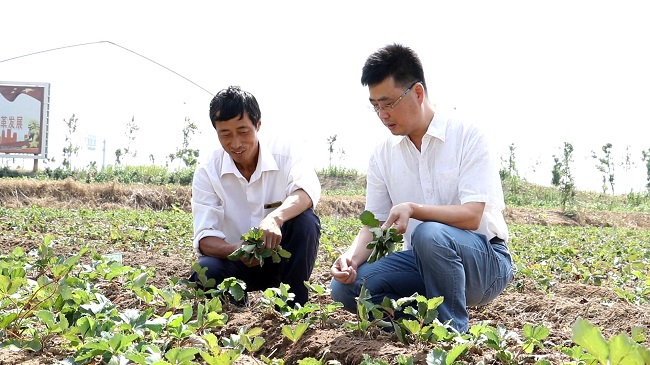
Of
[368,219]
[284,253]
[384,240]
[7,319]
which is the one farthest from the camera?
[284,253]

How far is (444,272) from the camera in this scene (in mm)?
2477

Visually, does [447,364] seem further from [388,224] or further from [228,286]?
[228,286]

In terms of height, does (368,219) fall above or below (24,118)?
below

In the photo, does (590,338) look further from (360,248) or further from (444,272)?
(360,248)

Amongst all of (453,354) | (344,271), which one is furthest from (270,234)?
(453,354)

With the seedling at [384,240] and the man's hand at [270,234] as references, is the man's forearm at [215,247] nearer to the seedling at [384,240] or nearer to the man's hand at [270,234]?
the man's hand at [270,234]

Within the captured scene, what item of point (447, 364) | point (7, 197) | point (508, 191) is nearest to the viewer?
point (447, 364)

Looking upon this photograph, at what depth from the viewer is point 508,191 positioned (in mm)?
26469

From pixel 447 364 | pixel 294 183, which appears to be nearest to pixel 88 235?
pixel 294 183

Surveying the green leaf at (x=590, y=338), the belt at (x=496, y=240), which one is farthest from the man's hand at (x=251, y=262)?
the green leaf at (x=590, y=338)

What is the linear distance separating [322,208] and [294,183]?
47.4ft

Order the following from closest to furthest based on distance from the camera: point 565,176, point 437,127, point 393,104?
1. point 393,104
2. point 437,127
3. point 565,176

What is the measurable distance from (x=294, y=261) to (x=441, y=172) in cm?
83

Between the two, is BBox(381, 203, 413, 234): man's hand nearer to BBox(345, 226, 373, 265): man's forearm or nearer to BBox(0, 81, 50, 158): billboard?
BBox(345, 226, 373, 265): man's forearm
